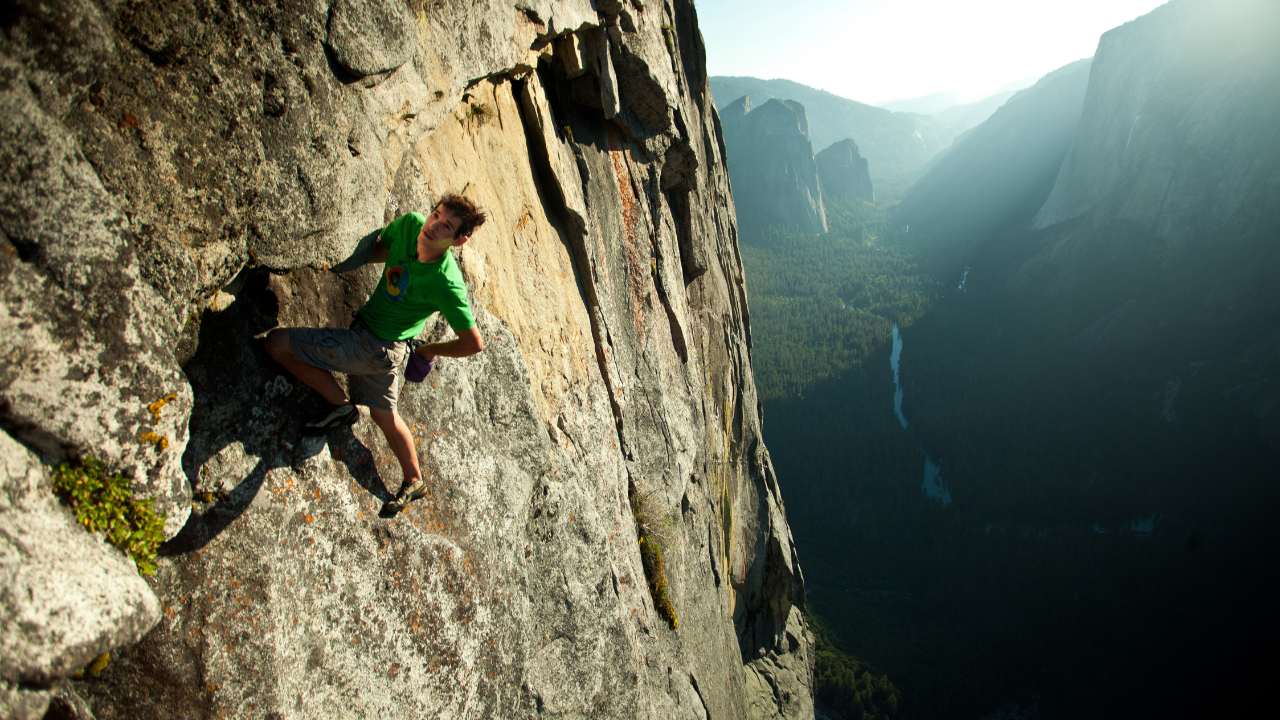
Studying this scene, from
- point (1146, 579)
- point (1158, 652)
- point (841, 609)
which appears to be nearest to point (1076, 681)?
point (1158, 652)

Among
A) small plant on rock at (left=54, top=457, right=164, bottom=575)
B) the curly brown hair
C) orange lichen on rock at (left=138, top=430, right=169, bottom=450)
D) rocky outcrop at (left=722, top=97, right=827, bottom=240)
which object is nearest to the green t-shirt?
the curly brown hair

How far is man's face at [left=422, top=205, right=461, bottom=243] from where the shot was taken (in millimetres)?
4980

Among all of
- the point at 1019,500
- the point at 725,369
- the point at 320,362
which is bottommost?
the point at 1019,500

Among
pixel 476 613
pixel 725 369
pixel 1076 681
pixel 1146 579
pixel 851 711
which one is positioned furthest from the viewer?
pixel 1146 579

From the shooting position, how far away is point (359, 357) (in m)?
5.25

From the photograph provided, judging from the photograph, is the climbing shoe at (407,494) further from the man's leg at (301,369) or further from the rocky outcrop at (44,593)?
the rocky outcrop at (44,593)

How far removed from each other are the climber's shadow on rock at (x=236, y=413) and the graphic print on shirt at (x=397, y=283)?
891 millimetres

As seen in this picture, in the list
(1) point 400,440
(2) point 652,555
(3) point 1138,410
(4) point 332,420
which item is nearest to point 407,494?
(1) point 400,440

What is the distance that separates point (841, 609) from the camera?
3059 inches

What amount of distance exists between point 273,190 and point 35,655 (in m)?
3.27

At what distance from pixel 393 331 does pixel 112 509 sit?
7.25ft

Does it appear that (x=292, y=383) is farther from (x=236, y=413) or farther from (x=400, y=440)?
(x=400, y=440)

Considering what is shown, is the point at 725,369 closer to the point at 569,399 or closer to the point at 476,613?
the point at 569,399

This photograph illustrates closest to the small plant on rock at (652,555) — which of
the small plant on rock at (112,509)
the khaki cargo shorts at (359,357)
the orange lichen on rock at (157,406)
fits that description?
the khaki cargo shorts at (359,357)
